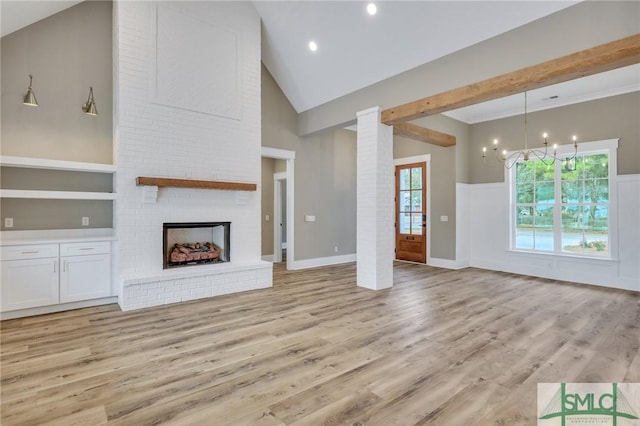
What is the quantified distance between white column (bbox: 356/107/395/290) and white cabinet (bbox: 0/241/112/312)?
3.62 m

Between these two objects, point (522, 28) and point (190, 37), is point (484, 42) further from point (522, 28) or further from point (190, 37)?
point (190, 37)

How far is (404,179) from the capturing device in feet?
26.3

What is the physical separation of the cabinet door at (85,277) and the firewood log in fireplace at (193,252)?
819 millimetres

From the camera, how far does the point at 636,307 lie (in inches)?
166

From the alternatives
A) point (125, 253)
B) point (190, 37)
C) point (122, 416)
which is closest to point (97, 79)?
point (190, 37)

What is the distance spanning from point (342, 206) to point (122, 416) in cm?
Result: 613

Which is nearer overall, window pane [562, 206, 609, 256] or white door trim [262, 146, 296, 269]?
window pane [562, 206, 609, 256]

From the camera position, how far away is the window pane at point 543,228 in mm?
6156

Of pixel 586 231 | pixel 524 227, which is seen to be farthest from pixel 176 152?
pixel 586 231

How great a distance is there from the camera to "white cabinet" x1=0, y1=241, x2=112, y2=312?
11.9 feet

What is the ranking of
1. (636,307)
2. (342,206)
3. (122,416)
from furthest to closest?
(342,206)
(636,307)
(122,416)

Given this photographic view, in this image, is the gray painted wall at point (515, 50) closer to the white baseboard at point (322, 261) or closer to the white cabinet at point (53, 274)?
the white baseboard at point (322, 261)

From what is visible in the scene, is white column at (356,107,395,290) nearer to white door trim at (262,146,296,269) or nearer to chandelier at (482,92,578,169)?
white door trim at (262,146,296,269)

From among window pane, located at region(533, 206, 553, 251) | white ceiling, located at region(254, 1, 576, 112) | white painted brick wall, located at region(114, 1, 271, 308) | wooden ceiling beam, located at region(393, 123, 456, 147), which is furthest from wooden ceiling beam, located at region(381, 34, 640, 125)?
window pane, located at region(533, 206, 553, 251)
